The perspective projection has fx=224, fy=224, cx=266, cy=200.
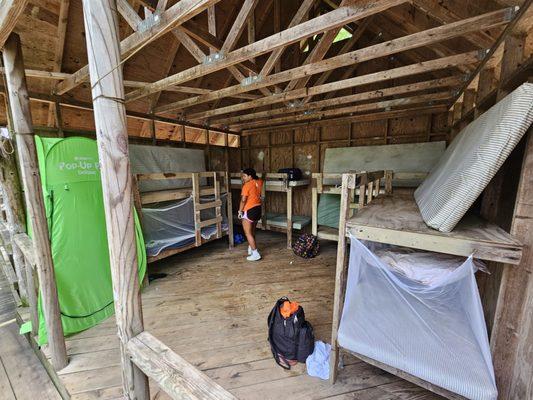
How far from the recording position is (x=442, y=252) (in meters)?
1.19

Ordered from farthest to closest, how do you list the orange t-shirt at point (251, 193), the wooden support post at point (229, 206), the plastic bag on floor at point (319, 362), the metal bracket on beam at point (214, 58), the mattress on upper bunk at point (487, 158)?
the wooden support post at point (229, 206), the orange t-shirt at point (251, 193), the metal bracket on beam at point (214, 58), the plastic bag on floor at point (319, 362), the mattress on upper bunk at point (487, 158)

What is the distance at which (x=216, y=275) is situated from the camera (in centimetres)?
336

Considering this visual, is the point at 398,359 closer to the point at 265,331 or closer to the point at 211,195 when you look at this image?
the point at 265,331

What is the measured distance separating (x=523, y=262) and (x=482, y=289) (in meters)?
0.65

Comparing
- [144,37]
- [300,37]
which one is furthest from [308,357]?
[144,37]

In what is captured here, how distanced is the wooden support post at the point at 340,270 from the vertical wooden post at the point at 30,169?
2.13m

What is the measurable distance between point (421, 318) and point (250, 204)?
2.85 meters

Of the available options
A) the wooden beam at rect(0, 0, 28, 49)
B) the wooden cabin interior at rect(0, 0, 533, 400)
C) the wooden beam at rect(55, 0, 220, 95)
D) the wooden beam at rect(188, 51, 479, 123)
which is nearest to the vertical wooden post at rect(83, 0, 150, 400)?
the wooden cabin interior at rect(0, 0, 533, 400)

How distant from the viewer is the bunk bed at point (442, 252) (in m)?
1.07

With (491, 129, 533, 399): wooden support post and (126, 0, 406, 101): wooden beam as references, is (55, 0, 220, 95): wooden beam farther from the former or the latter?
(491, 129, 533, 399): wooden support post

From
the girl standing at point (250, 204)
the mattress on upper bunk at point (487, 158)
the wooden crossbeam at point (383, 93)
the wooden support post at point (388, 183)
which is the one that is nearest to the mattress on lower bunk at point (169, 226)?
the girl standing at point (250, 204)

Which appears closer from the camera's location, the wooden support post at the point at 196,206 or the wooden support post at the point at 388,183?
the wooden support post at the point at 388,183

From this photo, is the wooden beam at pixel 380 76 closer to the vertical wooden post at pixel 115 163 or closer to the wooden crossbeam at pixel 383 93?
the wooden crossbeam at pixel 383 93

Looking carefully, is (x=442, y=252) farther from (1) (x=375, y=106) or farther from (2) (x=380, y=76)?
(1) (x=375, y=106)
